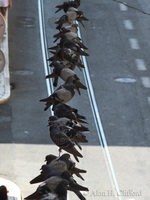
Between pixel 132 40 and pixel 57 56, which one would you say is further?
pixel 132 40

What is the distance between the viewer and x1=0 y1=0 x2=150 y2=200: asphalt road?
19391mm

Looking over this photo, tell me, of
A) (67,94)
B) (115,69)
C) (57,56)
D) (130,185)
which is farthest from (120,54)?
(67,94)

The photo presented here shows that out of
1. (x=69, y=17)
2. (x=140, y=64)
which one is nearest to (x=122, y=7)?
(x=140, y=64)

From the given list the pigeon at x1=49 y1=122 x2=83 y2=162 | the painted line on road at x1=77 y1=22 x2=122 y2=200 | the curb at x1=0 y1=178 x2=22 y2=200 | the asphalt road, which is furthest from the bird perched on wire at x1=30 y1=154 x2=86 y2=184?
the painted line on road at x1=77 y1=22 x2=122 y2=200

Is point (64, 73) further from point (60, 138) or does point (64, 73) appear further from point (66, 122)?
point (60, 138)

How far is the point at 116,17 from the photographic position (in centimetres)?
3188

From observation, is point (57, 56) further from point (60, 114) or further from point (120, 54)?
point (120, 54)

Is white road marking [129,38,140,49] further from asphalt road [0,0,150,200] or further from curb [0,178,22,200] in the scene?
curb [0,178,22,200]

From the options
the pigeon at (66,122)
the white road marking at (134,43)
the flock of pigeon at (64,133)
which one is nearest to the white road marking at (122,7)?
the white road marking at (134,43)

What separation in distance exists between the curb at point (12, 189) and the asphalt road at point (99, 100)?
1.04 feet

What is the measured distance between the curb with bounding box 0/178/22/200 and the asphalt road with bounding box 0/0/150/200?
318 mm

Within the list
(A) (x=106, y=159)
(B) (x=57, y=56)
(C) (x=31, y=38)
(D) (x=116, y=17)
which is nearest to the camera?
(B) (x=57, y=56)

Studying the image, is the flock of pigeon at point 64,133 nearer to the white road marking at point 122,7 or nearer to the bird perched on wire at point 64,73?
the bird perched on wire at point 64,73

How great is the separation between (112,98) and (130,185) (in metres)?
6.17
